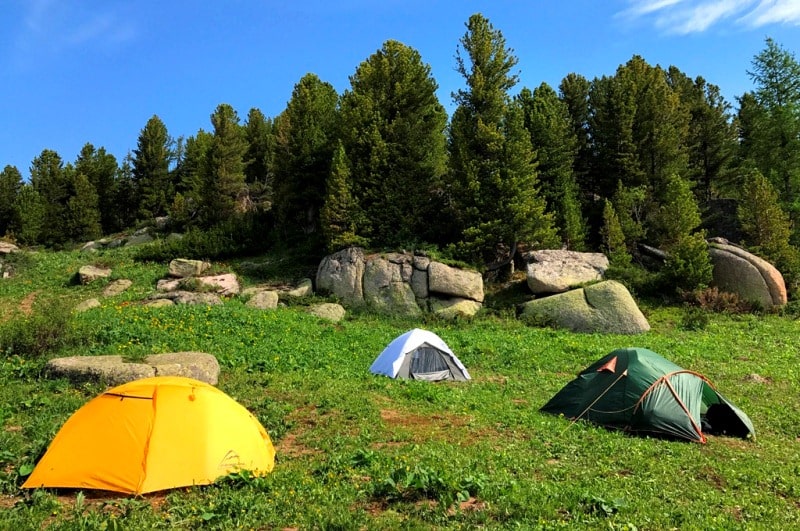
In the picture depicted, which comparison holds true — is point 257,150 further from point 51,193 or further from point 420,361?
point 420,361

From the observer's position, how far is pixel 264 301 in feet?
84.0

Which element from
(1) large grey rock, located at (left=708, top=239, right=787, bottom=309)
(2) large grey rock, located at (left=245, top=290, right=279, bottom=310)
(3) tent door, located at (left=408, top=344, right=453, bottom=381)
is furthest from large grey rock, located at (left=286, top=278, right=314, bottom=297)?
(1) large grey rock, located at (left=708, top=239, right=787, bottom=309)

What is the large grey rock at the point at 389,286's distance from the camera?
26.9 m

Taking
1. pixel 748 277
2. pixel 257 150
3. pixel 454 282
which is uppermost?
pixel 257 150

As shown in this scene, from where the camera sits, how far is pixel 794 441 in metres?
10.5

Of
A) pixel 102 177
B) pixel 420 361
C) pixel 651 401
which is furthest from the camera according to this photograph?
pixel 102 177

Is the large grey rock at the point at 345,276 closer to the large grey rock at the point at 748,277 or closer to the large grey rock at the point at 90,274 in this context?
the large grey rock at the point at 90,274

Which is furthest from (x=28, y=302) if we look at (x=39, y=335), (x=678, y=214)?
(x=678, y=214)

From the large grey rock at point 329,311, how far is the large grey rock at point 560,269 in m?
10.3

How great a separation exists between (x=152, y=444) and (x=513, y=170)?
25.3 metres

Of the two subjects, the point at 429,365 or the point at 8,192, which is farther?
the point at 8,192

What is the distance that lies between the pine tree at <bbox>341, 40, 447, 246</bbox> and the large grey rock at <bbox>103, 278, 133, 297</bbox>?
45.6 feet

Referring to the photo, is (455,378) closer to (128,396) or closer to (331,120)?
(128,396)

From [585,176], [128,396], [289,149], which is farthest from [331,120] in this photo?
[128,396]
